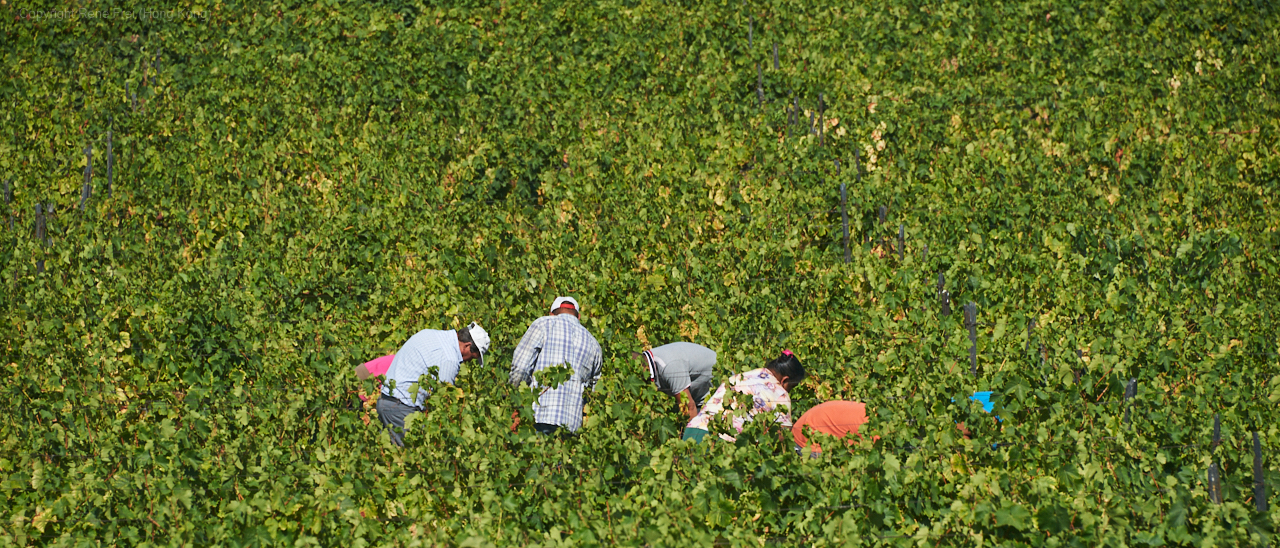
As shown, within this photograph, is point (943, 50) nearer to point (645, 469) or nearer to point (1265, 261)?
point (1265, 261)

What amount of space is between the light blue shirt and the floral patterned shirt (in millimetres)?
1248

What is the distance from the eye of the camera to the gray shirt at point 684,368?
5.47 m

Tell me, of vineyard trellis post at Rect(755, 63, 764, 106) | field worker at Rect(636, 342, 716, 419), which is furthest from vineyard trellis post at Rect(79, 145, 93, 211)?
vineyard trellis post at Rect(755, 63, 764, 106)

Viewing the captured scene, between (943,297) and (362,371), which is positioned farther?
(943,297)

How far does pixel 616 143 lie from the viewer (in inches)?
333

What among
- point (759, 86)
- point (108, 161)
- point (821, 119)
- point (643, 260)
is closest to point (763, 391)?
point (643, 260)

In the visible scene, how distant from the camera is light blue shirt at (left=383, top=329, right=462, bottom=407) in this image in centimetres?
508

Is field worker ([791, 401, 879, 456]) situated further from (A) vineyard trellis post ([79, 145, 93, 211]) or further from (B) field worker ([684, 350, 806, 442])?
(A) vineyard trellis post ([79, 145, 93, 211])

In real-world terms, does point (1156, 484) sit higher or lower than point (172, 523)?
higher

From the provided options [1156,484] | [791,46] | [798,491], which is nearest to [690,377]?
[798,491]

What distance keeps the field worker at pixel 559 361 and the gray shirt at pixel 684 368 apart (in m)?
0.43

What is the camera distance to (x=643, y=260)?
7.14m

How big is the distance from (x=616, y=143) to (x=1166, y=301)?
14.3 feet

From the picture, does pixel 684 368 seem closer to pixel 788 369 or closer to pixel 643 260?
pixel 788 369
